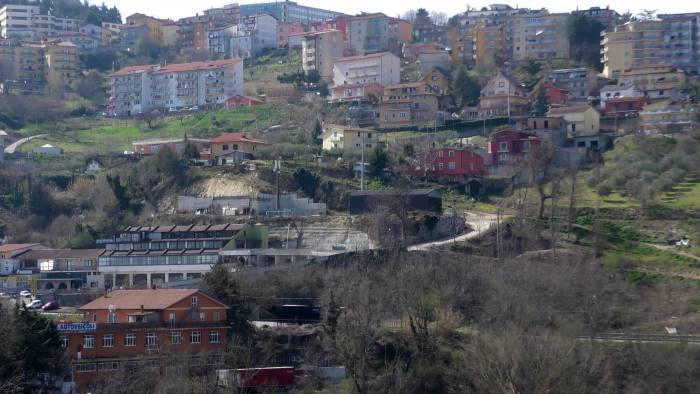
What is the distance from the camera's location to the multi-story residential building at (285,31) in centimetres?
8106

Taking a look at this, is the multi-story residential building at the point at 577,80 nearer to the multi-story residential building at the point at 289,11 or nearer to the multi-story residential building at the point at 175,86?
the multi-story residential building at the point at 175,86

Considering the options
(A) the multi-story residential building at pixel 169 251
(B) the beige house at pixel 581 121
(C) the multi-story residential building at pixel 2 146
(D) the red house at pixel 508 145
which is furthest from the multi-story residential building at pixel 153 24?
(A) the multi-story residential building at pixel 169 251

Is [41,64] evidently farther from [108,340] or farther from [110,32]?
[108,340]

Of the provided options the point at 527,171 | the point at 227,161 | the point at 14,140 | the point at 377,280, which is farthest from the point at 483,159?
the point at 14,140

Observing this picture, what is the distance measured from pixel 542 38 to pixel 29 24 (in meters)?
36.8

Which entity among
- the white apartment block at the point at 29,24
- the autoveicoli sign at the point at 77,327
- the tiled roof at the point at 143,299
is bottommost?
the autoveicoli sign at the point at 77,327

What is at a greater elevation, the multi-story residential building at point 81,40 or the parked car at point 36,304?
the multi-story residential building at point 81,40

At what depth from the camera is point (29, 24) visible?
87.6m

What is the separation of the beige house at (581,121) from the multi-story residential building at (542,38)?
15307 mm

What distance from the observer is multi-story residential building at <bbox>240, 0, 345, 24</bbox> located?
325 feet

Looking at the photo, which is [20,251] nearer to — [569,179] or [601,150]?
[569,179]

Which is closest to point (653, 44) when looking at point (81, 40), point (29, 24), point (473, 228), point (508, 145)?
point (508, 145)

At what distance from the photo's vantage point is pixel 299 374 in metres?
30.4

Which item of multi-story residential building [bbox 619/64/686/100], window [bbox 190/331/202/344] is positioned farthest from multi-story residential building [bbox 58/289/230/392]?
multi-story residential building [bbox 619/64/686/100]
